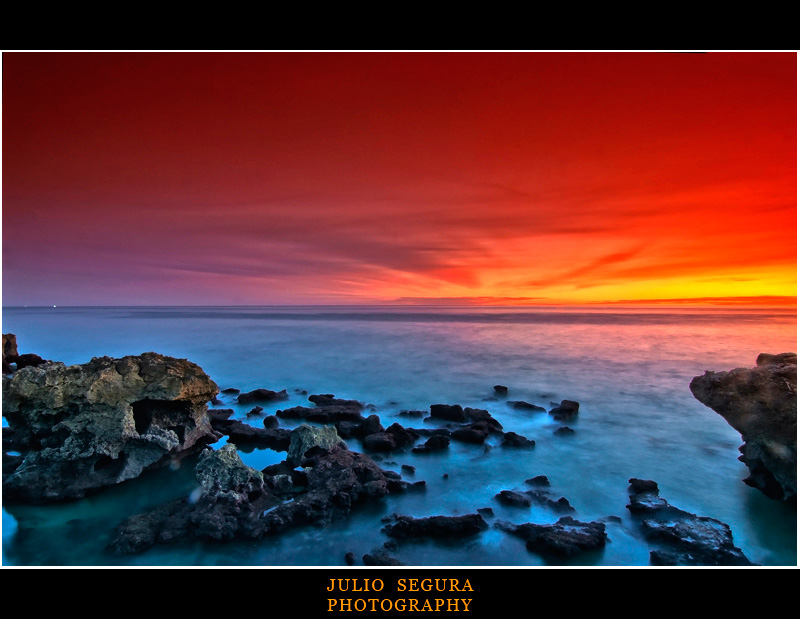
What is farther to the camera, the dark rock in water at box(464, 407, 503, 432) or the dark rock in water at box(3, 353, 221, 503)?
the dark rock in water at box(464, 407, 503, 432)

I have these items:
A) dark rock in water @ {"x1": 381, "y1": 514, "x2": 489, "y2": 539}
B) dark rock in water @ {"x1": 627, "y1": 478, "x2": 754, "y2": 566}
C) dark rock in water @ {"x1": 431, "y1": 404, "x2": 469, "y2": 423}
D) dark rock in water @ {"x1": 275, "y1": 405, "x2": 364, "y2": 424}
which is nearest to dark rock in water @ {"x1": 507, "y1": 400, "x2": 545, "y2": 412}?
dark rock in water @ {"x1": 431, "y1": 404, "x2": 469, "y2": 423}

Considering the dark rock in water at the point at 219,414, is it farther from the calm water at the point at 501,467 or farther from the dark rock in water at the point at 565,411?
the dark rock in water at the point at 565,411

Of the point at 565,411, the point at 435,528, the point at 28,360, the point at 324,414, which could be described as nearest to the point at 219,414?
the point at 324,414

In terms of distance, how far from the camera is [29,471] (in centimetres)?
738

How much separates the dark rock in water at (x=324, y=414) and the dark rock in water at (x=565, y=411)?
19.1 ft

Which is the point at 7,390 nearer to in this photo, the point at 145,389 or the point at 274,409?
the point at 145,389

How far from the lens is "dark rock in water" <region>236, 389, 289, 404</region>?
13898 mm

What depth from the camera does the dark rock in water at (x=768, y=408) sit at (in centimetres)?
694

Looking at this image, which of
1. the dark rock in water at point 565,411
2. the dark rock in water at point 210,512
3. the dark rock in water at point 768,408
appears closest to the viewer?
the dark rock in water at point 210,512

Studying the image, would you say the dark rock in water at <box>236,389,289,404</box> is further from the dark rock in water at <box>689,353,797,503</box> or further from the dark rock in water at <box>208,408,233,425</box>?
the dark rock in water at <box>689,353,797,503</box>

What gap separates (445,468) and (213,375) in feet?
42.1

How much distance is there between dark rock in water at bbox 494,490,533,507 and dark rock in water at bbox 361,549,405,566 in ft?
7.98

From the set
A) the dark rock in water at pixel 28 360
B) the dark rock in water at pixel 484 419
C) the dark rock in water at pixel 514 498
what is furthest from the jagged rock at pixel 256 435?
the dark rock in water at pixel 28 360

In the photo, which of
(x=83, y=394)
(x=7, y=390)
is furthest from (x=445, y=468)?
(x=7, y=390)
